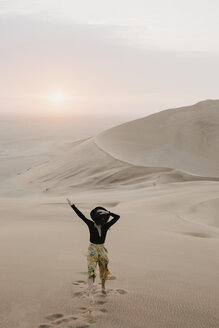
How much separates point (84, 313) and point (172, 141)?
27984mm

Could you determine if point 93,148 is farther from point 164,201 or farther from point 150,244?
point 150,244

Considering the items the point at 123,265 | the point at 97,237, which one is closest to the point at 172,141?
the point at 123,265

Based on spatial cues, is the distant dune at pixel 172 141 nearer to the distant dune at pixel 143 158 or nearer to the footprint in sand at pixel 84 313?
the distant dune at pixel 143 158

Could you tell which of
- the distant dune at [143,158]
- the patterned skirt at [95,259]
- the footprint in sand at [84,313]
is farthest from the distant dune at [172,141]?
the patterned skirt at [95,259]

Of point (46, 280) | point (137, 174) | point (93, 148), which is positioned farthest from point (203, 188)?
point (93, 148)

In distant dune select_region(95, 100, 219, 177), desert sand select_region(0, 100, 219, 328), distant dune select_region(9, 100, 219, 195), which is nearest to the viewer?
desert sand select_region(0, 100, 219, 328)

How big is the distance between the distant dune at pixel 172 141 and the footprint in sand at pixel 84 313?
70.5ft

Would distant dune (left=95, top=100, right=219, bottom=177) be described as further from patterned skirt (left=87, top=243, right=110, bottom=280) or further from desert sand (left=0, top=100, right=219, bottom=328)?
patterned skirt (left=87, top=243, right=110, bottom=280)

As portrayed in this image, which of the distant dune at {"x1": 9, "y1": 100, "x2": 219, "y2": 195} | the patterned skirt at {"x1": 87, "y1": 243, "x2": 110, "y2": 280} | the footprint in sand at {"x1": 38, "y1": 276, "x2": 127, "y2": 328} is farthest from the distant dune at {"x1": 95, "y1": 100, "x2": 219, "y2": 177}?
the patterned skirt at {"x1": 87, "y1": 243, "x2": 110, "y2": 280}

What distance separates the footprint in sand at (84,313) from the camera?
3533 mm

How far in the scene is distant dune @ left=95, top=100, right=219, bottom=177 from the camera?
27344mm

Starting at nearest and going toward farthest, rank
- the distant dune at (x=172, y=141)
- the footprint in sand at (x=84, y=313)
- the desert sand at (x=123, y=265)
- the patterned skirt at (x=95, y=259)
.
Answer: the footprint in sand at (x=84, y=313)
the desert sand at (x=123, y=265)
the patterned skirt at (x=95, y=259)
the distant dune at (x=172, y=141)

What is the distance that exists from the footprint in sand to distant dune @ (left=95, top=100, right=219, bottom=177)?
21474 mm

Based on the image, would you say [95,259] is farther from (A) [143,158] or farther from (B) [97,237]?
(A) [143,158]
